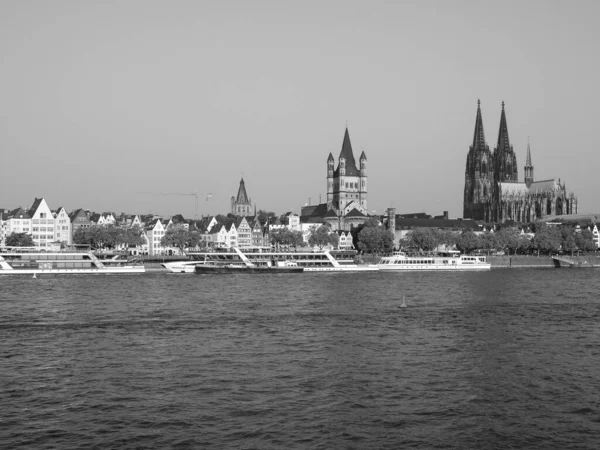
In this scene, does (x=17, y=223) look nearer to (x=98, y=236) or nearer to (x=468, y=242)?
(x=98, y=236)

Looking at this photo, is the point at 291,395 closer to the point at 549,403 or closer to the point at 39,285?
the point at 549,403

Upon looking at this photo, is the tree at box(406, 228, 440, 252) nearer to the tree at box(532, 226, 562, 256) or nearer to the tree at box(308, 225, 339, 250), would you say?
the tree at box(308, 225, 339, 250)

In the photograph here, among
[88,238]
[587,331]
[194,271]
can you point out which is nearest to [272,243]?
[88,238]

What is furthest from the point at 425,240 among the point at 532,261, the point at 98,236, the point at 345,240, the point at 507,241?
the point at 98,236

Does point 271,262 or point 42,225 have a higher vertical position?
point 42,225

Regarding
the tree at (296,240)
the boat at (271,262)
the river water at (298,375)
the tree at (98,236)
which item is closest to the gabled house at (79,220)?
the tree at (98,236)

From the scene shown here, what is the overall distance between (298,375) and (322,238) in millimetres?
148036

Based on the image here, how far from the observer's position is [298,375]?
107ft

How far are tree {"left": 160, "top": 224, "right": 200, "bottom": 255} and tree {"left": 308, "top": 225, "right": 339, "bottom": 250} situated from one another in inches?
1066

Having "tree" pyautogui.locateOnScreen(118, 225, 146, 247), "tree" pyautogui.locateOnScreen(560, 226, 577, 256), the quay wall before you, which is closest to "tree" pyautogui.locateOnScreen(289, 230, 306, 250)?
"tree" pyautogui.locateOnScreen(118, 225, 146, 247)

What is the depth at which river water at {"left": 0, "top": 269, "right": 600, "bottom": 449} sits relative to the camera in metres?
24.7

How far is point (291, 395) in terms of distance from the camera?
29.1 m

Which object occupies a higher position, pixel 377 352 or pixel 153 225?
pixel 153 225

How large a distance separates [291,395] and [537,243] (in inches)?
5522
